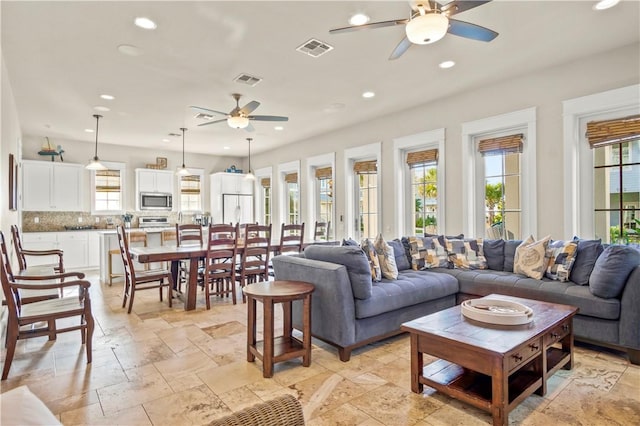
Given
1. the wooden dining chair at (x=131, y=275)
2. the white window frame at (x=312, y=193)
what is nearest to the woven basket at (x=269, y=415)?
the wooden dining chair at (x=131, y=275)

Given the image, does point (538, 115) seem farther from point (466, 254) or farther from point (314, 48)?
point (314, 48)

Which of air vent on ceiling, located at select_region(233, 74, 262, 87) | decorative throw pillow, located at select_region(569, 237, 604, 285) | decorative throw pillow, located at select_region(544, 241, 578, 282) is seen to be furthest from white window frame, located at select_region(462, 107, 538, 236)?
air vent on ceiling, located at select_region(233, 74, 262, 87)

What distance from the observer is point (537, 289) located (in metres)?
3.37

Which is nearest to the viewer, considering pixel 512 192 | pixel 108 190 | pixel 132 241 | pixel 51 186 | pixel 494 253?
pixel 494 253

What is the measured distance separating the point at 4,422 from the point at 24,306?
289 centimetres

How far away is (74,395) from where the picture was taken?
243cm

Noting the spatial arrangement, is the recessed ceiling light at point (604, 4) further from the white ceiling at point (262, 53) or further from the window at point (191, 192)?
the window at point (191, 192)

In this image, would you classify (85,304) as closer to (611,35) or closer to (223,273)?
(223,273)

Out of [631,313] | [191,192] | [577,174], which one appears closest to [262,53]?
[577,174]

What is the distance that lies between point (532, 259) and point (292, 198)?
18.3ft

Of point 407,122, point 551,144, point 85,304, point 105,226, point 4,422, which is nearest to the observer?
point 4,422

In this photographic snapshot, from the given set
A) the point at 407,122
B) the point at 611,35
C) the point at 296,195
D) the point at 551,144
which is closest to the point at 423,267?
the point at 551,144

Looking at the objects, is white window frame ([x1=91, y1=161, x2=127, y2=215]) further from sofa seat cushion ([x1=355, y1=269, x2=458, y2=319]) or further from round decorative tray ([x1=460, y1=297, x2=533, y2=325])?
round decorative tray ([x1=460, y1=297, x2=533, y2=325])

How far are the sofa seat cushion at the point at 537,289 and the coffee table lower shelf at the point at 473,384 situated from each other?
99 cm
